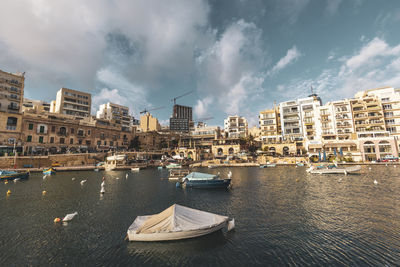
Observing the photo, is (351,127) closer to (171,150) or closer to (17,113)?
(171,150)

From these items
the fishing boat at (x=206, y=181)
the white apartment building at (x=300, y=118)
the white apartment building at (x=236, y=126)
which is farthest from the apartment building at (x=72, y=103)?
the white apartment building at (x=300, y=118)

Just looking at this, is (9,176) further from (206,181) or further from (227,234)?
(227,234)

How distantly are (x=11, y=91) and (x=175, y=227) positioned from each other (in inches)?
3073

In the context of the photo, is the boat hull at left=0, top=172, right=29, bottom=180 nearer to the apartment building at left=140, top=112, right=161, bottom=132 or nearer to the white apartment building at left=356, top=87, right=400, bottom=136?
the apartment building at left=140, top=112, right=161, bottom=132

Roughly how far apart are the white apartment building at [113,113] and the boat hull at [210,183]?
78474 millimetres

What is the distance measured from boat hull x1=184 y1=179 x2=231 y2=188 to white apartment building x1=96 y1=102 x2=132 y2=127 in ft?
257

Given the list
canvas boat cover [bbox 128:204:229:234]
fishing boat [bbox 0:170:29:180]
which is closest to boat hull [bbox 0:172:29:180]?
fishing boat [bbox 0:170:29:180]

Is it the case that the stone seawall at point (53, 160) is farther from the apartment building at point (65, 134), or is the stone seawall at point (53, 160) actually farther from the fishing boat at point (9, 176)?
the fishing boat at point (9, 176)

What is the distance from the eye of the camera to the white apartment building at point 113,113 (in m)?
98.8

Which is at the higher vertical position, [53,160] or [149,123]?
[149,123]

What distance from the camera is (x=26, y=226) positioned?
14656 millimetres

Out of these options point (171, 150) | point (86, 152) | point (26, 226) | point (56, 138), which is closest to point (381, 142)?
point (171, 150)

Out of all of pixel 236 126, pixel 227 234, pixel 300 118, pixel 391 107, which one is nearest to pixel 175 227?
pixel 227 234

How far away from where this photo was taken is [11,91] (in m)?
57.8
